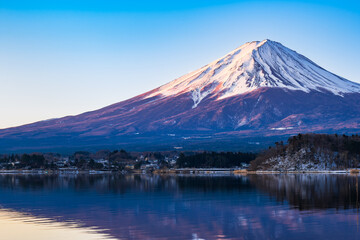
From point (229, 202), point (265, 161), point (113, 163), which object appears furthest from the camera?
point (113, 163)

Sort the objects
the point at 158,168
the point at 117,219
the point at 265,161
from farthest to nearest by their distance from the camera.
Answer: the point at 158,168, the point at 265,161, the point at 117,219

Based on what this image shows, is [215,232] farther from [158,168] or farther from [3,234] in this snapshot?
[158,168]

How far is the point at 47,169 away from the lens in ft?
531

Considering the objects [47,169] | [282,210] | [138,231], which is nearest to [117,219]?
[138,231]

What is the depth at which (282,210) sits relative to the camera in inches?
1620

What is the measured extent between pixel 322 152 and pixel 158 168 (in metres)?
50.4

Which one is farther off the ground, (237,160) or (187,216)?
(237,160)

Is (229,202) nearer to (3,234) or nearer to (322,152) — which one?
(3,234)

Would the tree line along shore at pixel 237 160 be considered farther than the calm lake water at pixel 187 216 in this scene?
Yes

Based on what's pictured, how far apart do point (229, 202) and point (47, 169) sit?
119921 mm

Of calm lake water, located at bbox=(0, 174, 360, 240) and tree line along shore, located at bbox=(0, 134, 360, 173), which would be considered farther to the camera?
tree line along shore, located at bbox=(0, 134, 360, 173)

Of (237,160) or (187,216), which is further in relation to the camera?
(237,160)

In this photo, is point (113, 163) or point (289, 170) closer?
point (289, 170)

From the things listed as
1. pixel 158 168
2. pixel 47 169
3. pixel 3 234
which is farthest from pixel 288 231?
pixel 47 169
